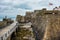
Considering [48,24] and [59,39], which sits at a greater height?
[48,24]

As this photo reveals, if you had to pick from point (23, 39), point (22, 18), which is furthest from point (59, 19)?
point (22, 18)

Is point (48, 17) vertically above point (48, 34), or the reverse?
point (48, 17)

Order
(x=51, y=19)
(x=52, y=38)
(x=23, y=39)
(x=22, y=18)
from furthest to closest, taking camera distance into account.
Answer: (x=22, y=18)
(x=23, y=39)
(x=51, y=19)
(x=52, y=38)

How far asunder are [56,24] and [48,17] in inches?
59.1

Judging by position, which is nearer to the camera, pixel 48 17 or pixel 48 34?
pixel 48 34

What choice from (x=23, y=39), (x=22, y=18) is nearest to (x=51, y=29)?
(x=23, y=39)

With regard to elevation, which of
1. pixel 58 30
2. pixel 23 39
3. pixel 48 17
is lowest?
pixel 23 39

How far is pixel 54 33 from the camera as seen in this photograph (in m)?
22.1

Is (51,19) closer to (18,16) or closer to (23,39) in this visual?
(23,39)

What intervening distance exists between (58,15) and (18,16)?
140 feet

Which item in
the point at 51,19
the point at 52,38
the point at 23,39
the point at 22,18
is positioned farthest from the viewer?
the point at 22,18

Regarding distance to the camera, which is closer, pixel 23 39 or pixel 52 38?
pixel 52 38

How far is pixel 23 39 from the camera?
30125 millimetres

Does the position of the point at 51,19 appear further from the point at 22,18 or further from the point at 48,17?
the point at 22,18
